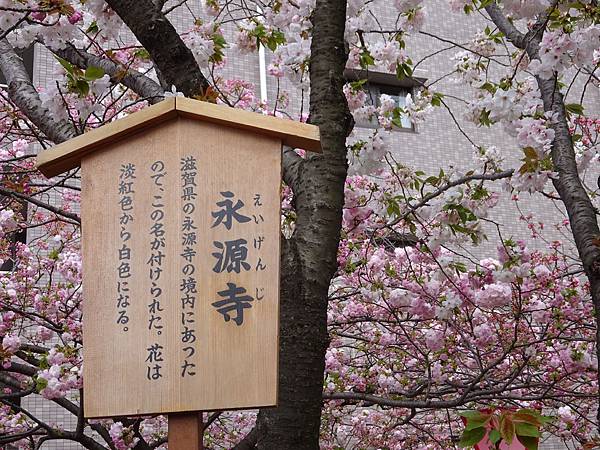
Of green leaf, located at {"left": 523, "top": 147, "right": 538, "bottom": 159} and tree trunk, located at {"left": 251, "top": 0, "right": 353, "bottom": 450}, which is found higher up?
green leaf, located at {"left": 523, "top": 147, "right": 538, "bottom": 159}

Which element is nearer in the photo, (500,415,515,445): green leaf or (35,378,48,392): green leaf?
(500,415,515,445): green leaf

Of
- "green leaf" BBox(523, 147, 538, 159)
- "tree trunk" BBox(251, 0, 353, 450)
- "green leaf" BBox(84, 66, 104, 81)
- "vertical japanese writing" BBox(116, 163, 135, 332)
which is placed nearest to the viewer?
"vertical japanese writing" BBox(116, 163, 135, 332)

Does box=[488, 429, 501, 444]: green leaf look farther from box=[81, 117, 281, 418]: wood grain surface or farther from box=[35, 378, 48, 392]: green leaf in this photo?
box=[35, 378, 48, 392]: green leaf

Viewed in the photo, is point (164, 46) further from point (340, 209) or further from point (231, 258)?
point (231, 258)

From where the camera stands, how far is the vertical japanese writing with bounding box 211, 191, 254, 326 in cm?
224

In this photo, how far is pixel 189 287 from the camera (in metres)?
2.26

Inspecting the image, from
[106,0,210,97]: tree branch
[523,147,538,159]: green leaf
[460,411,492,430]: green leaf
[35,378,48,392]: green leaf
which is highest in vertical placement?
[106,0,210,97]: tree branch

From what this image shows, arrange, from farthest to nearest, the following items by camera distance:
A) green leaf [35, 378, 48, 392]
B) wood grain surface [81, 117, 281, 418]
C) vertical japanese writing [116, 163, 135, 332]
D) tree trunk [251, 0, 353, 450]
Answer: green leaf [35, 378, 48, 392]
tree trunk [251, 0, 353, 450]
vertical japanese writing [116, 163, 135, 332]
wood grain surface [81, 117, 281, 418]

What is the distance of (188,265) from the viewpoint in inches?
89.7

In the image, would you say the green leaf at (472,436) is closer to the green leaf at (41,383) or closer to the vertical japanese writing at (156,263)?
the vertical japanese writing at (156,263)

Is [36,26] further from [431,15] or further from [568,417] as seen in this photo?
[431,15]

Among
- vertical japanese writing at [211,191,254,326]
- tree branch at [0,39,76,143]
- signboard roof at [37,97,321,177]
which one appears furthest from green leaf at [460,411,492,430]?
tree branch at [0,39,76,143]

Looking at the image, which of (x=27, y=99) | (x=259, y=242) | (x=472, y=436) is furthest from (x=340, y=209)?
(x=27, y=99)

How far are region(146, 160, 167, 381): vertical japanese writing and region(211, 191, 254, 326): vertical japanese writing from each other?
0.15 m
